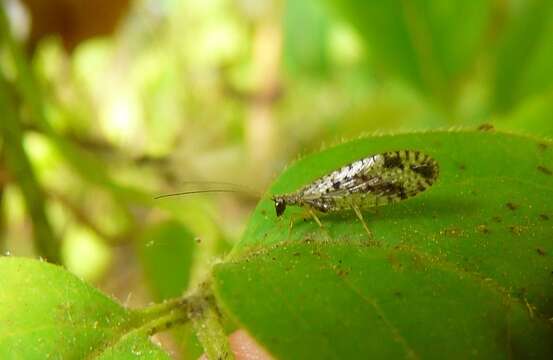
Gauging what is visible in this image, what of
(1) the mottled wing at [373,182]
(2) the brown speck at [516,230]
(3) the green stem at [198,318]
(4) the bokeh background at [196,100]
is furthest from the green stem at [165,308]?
(2) the brown speck at [516,230]

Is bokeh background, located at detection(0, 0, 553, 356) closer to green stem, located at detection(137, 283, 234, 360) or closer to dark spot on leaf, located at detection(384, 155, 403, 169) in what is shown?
green stem, located at detection(137, 283, 234, 360)

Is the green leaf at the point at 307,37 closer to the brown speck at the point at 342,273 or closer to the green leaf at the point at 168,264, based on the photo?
the green leaf at the point at 168,264

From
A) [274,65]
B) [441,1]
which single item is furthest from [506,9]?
[274,65]

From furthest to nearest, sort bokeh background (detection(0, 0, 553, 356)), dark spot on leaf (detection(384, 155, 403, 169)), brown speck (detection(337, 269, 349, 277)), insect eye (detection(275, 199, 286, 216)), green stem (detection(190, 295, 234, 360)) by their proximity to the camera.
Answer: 1. bokeh background (detection(0, 0, 553, 356))
2. dark spot on leaf (detection(384, 155, 403, 169))
3. insect eye (detection(275, 199, 286, 216))
4. green stem (detection(190, 295, 234, 360))
5. brown speck (detection(337, 269, 349, 277))

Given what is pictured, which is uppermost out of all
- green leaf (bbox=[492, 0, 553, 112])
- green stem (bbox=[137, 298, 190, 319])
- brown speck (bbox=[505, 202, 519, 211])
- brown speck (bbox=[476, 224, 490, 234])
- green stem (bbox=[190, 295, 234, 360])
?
green leaf (bbox=[492, 0, 553, 112])

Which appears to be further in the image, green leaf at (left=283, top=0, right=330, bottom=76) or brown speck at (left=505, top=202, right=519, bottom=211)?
green leaf at (left=283, top=0, right=330, bottom=76)

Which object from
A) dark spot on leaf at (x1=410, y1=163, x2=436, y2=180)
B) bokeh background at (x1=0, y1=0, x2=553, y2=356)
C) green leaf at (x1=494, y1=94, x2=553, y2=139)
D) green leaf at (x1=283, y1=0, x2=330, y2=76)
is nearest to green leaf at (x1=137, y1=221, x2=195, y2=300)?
bokeh background at (x1=0, y1=0, x2=553, y2=356)

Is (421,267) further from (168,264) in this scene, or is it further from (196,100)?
(196,100)
